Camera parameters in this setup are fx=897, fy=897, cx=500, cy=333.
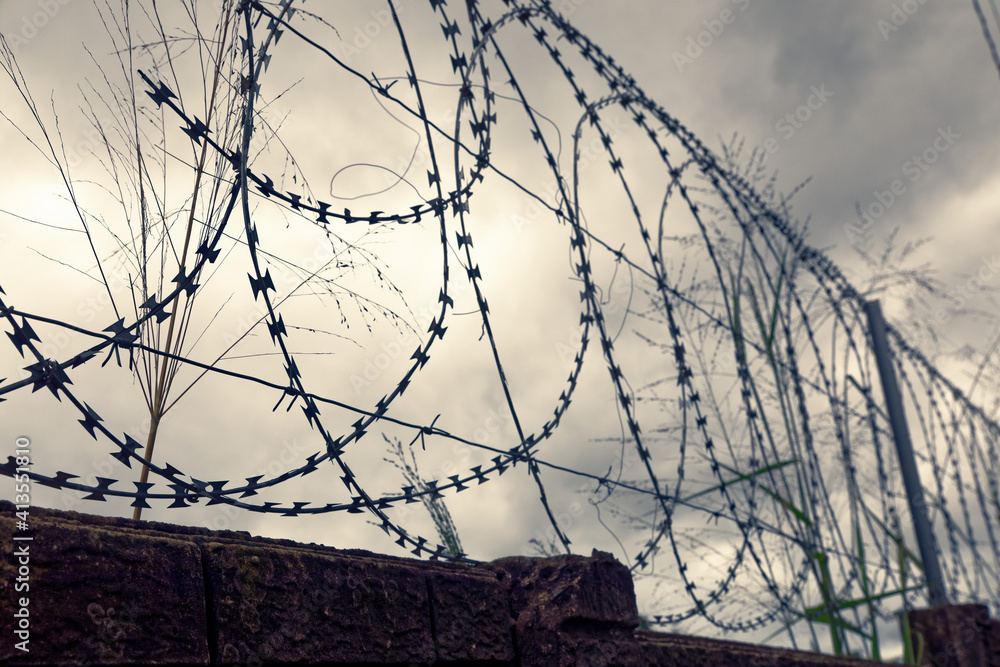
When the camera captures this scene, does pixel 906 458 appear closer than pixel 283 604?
No

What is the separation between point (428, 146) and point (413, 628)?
1.02 metres

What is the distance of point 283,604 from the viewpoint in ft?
4.61

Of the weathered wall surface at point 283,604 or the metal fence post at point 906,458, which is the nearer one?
the weathered wall surface at point 283,604

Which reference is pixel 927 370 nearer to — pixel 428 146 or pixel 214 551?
pixel 428 146

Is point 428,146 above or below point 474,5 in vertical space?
below

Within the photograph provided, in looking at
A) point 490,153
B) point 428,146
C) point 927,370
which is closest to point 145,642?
point 428,146

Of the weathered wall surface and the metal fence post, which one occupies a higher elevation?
the metal fence post

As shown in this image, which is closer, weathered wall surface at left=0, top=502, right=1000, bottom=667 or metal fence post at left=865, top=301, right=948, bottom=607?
weathered wall surface at left=0, top=502, right=1000, bottom=667

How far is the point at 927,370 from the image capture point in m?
5.21

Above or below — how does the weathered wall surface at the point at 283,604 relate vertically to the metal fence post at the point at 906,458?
below

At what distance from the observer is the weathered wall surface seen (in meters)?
1.17

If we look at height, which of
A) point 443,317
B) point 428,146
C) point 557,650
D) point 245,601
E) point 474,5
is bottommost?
point 557,650

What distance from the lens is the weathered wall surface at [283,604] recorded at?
117 centimetres

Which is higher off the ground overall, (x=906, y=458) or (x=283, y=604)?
(x=906, y=458)
